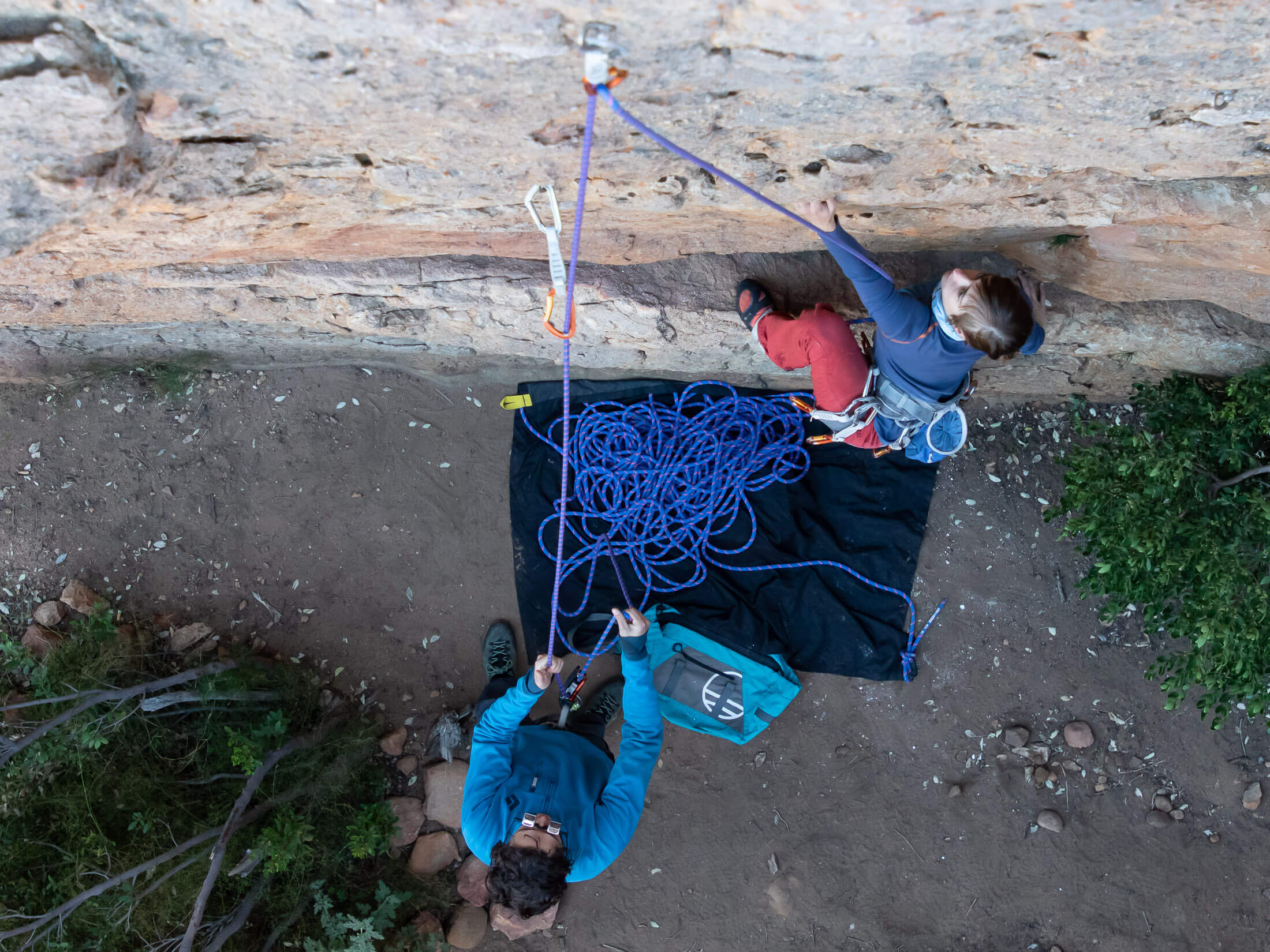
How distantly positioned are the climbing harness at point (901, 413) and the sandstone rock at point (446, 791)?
2.43 m

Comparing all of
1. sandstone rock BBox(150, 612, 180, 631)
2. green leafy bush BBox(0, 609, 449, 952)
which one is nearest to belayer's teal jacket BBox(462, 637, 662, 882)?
green leafy bush BBox(0, 609, 449, 952)

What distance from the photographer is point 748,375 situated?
3.76 meters

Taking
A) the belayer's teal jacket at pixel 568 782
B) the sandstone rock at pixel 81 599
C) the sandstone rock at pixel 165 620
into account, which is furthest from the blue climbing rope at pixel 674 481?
the sandstone rock at pixel 81 599

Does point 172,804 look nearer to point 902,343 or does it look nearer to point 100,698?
point 100,698

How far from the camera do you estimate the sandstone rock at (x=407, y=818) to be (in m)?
3.67

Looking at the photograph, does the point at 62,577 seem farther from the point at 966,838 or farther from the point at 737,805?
the point at 966,838

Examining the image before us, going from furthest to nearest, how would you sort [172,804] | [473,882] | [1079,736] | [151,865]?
[473,882], [1079,736], [172,804], [151,865]

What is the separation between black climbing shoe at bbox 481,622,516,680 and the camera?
3.69 metres

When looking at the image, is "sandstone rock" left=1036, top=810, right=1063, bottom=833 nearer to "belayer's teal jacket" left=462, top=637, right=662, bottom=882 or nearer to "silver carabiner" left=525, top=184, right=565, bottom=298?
"belayer's teal jacket" left=462, top=637, right=662, bottom=882

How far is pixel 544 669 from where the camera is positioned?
9.18 ft

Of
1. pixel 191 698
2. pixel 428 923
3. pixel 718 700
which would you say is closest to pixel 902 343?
pixel 718 700

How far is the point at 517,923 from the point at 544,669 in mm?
1677

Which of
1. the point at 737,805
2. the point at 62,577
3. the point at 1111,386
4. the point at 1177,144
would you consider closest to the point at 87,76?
the point at 1177,144

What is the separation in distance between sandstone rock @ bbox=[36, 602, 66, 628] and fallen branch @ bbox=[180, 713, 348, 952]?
1322 mm
